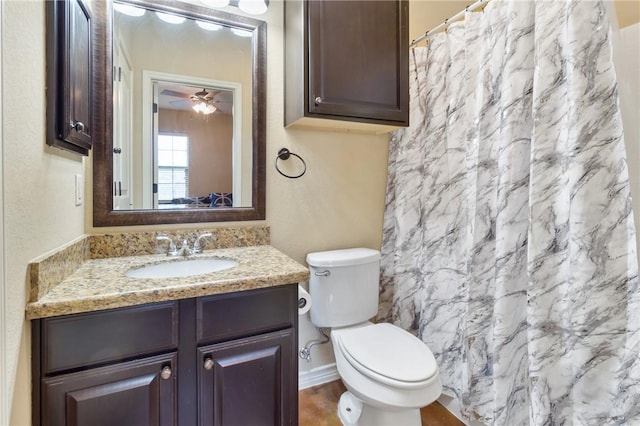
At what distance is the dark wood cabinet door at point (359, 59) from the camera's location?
57.1 inches

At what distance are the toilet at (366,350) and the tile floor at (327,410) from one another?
11 centimetres

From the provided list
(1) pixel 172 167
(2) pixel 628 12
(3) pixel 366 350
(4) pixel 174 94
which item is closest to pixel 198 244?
(1) pixel 172 167

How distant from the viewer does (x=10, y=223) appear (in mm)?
734

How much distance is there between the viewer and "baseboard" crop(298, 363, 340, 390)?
1857 mm

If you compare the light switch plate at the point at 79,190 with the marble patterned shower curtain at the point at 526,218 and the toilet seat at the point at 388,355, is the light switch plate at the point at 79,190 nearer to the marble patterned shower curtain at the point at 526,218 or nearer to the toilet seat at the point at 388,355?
the toilet seat at the point at 388,355

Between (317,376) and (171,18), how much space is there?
2013 mm

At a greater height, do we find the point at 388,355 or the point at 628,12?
the point at 628,12

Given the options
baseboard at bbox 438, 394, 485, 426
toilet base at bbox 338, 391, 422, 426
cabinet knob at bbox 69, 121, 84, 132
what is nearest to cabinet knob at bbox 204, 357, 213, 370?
toilet base at bbox 338, 391, 422, 426

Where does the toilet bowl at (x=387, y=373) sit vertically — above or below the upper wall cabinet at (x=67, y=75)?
below

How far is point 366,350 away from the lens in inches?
55.5

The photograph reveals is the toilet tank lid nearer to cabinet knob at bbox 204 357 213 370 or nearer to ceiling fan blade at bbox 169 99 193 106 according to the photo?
cabinet knob at bbox 204 357 213 370

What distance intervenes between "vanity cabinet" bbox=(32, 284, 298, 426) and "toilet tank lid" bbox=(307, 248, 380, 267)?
464 mm

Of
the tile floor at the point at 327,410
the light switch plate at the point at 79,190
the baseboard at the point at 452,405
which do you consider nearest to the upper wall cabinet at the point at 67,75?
the light switch plate at the point at 79,190

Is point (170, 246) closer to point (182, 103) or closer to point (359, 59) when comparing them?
point (182, 103)
